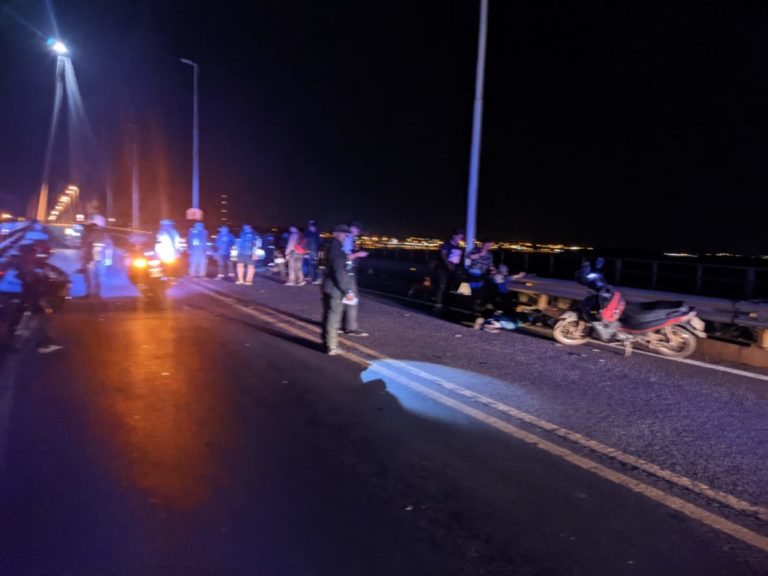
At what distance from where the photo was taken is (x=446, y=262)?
1405 centimetres

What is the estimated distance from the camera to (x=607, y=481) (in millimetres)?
4656

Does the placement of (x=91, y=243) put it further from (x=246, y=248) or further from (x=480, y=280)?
(x=480, y=280)

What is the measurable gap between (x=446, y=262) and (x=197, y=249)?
30.6 feet

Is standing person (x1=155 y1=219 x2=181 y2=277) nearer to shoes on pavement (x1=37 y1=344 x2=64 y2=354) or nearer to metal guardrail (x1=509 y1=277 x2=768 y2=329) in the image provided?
shoes on pavement (x1=37 y1=344 x2=64 y2=354)

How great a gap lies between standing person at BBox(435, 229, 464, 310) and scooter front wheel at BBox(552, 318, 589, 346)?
4.14m

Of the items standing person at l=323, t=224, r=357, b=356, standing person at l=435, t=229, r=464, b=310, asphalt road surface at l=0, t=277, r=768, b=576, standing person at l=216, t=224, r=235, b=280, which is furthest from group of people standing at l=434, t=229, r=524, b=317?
standing person at l=216, t=224, r=235, b=280

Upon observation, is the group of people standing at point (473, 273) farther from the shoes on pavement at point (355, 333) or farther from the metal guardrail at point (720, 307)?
the shoes on pavement at point (355, 333)

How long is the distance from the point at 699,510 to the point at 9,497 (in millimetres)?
4611

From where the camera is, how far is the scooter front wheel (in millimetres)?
9945

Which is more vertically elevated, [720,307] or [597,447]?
[720,307]

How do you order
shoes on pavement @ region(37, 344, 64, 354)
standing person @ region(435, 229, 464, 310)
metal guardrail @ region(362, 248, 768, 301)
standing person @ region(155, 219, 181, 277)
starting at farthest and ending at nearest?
metal guardrail @ region(362, 248, 768, 301)
standing person @ region(155, 219, 181, 277)
standing person @ region(435, 229, 464, 310)
shoes on pavement @ region(37, 344, 64, 354)

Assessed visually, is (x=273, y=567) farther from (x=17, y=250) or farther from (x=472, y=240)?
(x=472, y=240)

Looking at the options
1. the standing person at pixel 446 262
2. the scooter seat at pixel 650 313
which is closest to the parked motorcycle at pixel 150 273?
the standing person at pixel 446 262

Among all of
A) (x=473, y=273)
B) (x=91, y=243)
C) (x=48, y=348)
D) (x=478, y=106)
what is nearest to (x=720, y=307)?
(x=473, y=273)
